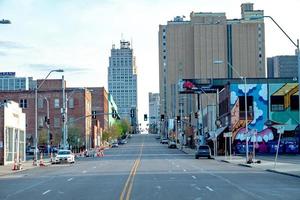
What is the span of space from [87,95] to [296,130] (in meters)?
65.9

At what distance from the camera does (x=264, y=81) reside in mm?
86125

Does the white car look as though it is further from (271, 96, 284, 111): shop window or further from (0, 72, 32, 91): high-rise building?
(0, 72, 32, 91): high-rise building

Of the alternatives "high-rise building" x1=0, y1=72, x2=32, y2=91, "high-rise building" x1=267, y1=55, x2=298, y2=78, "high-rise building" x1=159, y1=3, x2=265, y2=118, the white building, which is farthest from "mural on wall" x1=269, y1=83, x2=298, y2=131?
"high-rise building" x1=0, y1=72, x2=32, y2=91

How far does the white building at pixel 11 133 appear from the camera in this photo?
206ft

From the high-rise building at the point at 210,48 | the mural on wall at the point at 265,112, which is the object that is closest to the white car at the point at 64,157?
the mural on wall at the point at 265,112

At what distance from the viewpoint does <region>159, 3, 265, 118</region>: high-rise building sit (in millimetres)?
176875

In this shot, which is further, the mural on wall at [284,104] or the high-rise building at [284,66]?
the high-rise building at [284,66]

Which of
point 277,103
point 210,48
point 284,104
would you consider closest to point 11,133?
point 277,103

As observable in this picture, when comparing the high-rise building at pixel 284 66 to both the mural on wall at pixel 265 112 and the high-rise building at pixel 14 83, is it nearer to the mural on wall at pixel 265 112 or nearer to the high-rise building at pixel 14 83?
the mural on wall at pixel 265 112

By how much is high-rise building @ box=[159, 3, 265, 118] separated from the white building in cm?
10562

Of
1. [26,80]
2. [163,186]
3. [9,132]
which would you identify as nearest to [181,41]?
[26,80]

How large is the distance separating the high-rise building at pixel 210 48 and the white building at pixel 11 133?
106 metres

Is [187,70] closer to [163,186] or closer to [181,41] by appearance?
[181,41]

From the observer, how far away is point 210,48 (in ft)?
579
